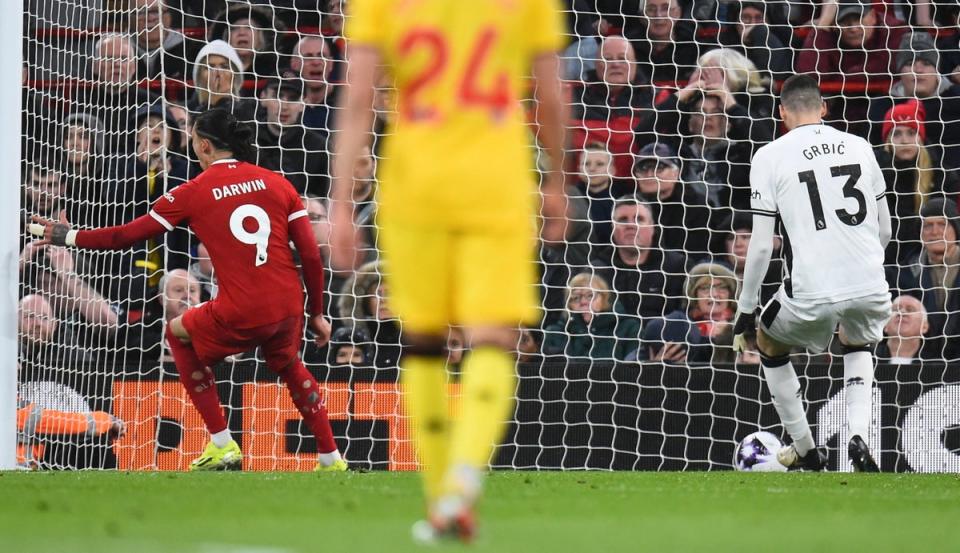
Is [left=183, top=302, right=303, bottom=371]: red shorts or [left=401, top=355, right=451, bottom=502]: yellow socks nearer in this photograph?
[left=401, top=355, right=451, bottom=502]: yellow socks

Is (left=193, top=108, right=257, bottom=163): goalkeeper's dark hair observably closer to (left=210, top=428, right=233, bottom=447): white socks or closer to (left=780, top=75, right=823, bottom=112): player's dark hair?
(left=210, top=428, right=233, bottom=447): white socks

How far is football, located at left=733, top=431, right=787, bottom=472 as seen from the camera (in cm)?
834

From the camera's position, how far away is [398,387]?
9359mm

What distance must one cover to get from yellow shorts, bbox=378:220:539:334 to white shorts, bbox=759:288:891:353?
3844 mm

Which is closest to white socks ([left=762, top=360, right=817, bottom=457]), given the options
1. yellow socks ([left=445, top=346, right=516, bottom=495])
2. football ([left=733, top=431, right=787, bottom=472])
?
football ([left=733, top=431, right=787, bottom=472])

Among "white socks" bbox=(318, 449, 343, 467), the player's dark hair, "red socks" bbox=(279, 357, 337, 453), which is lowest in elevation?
"white socks" bbox=(318, 449, 343, 467)

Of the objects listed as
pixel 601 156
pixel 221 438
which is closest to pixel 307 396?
pixel 221 438

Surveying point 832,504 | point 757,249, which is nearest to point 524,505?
point 832,504

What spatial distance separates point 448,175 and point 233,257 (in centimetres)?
395

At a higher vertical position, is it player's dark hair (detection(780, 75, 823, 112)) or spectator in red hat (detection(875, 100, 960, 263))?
player's dark hair (detection(780, 75, 823, 112))

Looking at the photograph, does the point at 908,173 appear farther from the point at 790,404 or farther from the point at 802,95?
the point at 790,404

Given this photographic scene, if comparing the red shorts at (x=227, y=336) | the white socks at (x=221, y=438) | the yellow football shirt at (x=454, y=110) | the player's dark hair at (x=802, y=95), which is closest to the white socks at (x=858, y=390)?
the player's dark hair at (x=802, y=95)

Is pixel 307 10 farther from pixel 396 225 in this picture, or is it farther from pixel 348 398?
pixel 396 225

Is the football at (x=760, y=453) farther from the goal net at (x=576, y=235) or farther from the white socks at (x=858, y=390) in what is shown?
the white socks at (x=858, y=390)
